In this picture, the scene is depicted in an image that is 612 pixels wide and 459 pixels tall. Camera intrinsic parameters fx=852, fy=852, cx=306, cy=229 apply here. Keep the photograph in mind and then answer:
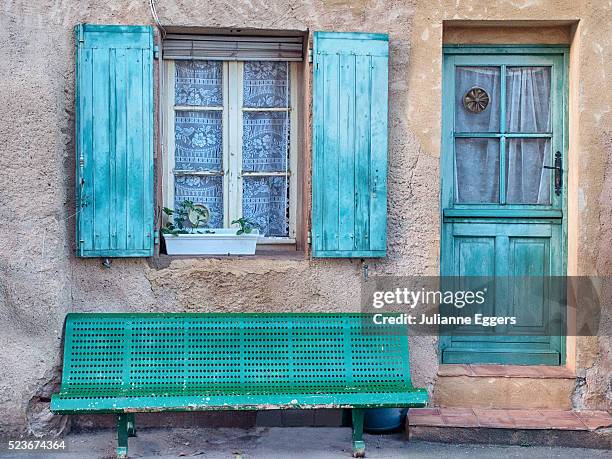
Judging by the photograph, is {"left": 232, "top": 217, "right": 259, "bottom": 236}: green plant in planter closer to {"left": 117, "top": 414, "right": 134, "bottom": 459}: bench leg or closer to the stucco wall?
the stucco wall

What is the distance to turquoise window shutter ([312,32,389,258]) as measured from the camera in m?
5.17

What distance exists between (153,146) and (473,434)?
8.38ft

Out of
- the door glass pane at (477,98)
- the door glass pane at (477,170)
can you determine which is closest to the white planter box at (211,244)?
the door glass pane at (477,170)

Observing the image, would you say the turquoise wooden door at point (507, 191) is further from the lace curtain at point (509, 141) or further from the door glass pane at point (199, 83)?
the door glass pane at point (199, 83)

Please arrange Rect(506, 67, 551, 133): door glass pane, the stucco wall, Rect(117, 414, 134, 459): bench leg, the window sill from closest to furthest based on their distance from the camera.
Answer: Rect(117, 414, 134, 459): bench leg
the stucco wall
the window sill
Rect(506, 67, 551, 133): door glass pane

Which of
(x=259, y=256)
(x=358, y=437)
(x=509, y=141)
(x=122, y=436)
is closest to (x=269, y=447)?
(x=358, y=437)

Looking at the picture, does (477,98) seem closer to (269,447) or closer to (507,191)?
(507,191)

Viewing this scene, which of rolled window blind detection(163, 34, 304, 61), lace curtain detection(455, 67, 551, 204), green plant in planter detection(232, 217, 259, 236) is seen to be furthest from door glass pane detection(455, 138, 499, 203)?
green plant in planter detection(232, 217, 259, 236)

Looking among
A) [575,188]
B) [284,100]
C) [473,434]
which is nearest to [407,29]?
[284,100]

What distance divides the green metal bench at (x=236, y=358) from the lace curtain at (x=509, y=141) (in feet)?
4.01

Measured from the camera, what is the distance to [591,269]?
17.2 feet

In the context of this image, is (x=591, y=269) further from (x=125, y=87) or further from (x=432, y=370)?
(x=125, y=87)

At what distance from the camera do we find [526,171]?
553 centimetres

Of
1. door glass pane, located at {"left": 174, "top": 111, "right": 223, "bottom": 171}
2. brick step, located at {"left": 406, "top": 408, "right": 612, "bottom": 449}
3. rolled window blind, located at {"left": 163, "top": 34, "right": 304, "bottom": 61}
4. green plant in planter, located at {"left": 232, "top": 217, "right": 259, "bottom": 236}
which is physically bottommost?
brick step, located at {"left": 406, "top": 408, "right": 612, "bottom": 449}
